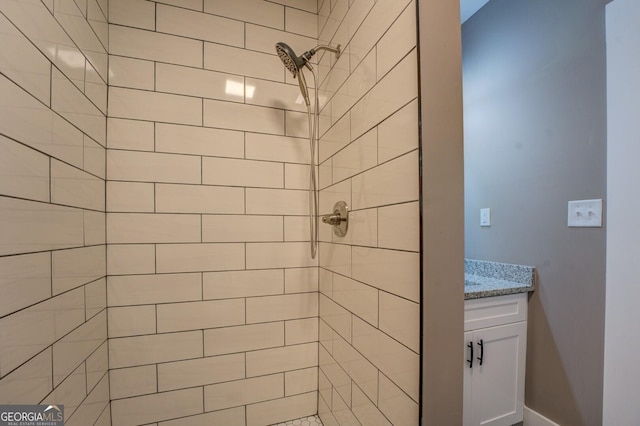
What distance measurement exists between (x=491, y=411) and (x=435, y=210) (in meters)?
1.35

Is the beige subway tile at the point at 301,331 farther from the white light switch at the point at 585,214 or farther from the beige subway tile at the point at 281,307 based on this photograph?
the white light switch at the point at 585,214

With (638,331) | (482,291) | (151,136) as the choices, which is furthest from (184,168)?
(638,331)

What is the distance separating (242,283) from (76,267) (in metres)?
0.53

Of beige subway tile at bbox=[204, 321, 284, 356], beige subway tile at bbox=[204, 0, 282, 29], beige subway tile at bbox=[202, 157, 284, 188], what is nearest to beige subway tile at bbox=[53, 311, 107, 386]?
beige subway tile at bbox=[204, 321, 284, 356]

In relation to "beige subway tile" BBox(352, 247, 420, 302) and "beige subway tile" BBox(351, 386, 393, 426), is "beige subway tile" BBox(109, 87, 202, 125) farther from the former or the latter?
"beige subway tile" BBox(351, 386, 393, 426)

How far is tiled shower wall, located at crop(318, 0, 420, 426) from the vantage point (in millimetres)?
582

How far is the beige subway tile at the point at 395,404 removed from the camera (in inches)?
22.5

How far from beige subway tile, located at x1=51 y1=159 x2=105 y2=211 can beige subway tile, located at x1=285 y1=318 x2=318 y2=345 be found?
2.88ft

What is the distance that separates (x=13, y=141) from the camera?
50 centimetres

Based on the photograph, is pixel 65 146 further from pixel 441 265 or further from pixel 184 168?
pixel 441 265

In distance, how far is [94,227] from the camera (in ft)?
2.77

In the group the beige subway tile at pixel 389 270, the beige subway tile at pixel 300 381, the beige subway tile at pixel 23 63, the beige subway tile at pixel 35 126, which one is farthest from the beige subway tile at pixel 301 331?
the beige subway tile at pixel 23 63

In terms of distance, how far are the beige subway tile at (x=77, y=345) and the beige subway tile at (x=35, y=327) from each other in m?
0.03

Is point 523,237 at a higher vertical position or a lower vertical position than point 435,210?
lower
